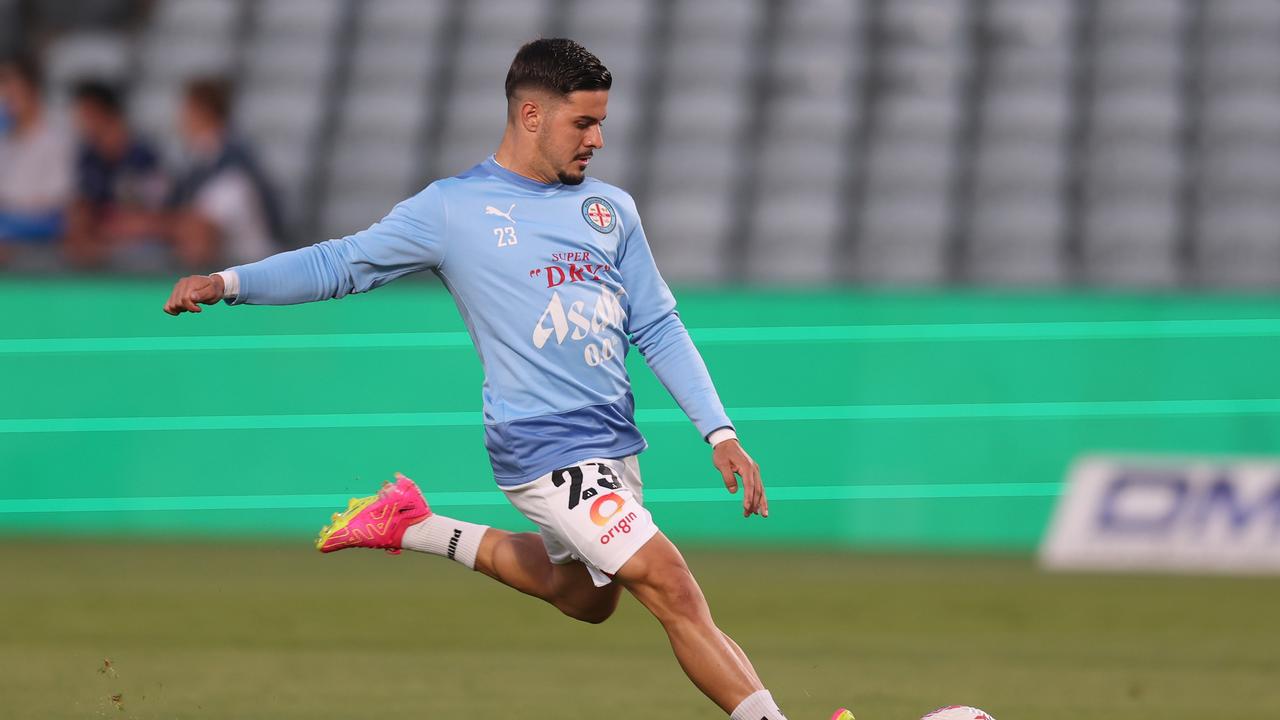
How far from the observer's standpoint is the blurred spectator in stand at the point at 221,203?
1091 cm

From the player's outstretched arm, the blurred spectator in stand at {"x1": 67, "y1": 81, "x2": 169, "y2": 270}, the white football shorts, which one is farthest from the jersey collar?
the blurred spectator in stand at {"x1": 67, "y1": 81, "x2": 169, "y2": 270}

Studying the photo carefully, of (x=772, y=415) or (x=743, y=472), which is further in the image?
(x=772, y=415)

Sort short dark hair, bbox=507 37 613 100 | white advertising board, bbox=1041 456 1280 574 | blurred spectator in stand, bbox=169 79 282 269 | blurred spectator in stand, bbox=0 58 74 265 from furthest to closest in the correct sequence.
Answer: blurred spectator in stand, bbox=0 58 74 265 < blurred spectator in stand, bbox=169 79 282 269 < white advertising board, bbox=1041 456 1280 574 < short dark hair, bbox=507 37 613 100

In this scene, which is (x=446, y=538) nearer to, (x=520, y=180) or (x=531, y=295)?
(x=531, y=295)

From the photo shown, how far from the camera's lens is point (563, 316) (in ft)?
16.5

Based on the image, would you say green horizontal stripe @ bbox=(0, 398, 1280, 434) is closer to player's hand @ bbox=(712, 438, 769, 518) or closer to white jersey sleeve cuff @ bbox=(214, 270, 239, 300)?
player's hand @ bbox=(712, 438, 769, 518)

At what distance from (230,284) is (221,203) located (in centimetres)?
635

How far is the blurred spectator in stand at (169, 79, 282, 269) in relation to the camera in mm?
10906

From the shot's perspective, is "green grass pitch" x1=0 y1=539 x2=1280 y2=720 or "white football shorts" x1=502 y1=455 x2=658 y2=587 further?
"green grass pitch" x1=0 y1=539 x2=1280 y2=720

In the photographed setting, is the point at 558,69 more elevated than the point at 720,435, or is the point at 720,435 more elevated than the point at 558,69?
the point at 558,69

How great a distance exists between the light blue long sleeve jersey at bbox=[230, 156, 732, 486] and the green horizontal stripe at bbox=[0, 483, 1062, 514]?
5273 mm

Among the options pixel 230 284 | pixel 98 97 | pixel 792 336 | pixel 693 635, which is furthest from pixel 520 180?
pixel 98 97

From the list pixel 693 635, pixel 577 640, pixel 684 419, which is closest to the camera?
pixel 693 635

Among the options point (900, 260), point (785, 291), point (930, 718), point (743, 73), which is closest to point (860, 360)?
point (785, 291)
